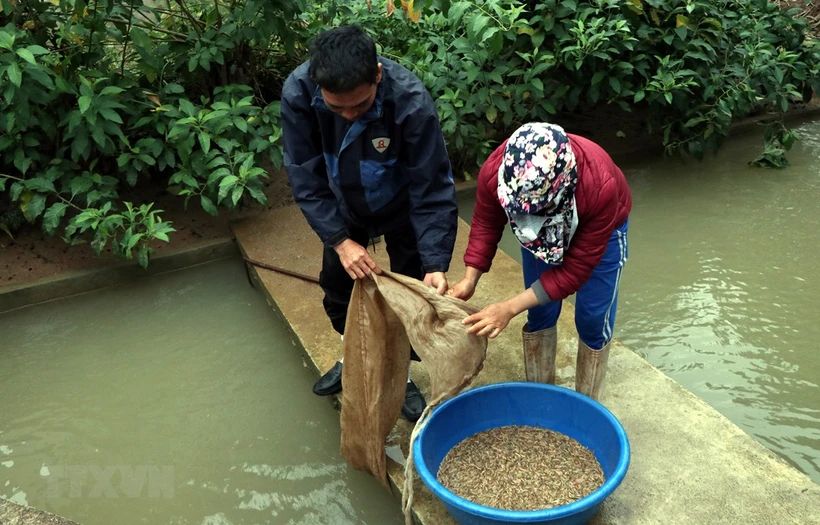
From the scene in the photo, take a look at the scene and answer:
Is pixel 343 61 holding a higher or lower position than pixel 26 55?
higher

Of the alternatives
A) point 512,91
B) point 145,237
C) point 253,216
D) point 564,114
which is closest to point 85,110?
point 145,237

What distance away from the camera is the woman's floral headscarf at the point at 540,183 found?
64.8 inches

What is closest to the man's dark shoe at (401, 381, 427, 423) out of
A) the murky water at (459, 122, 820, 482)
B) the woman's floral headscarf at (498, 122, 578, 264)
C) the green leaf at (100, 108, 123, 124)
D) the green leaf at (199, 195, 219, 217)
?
the woman's floral headscarf at (498, 122, 578, 264)

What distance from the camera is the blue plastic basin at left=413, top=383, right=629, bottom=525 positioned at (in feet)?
6.06

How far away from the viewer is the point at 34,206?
3592mm

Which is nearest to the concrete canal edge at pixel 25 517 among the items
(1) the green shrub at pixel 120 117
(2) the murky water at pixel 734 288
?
(1) the green shrub at pixel 120 117

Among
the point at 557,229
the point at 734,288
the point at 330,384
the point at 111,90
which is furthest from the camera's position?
the point at 111,90

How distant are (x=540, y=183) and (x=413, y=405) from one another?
3.73 feet

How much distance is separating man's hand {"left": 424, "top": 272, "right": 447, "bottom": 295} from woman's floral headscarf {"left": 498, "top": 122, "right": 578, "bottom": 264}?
1.17 feet

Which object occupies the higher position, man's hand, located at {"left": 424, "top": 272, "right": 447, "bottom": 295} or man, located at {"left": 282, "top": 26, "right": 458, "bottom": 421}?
man, located at {"left": 282, "top": 26, "right": 458, "bottom": 421}

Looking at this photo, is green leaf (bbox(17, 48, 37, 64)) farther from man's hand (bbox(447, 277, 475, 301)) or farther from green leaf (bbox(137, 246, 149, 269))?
man's hand (bbox(447, 277, 475, 301))

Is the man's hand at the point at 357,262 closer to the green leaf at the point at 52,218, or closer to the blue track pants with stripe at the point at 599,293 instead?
the blue track pants with stripe at the point at 599,293

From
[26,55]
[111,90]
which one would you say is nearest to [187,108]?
[111,90]

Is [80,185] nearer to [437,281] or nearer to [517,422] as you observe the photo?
[437,281]
